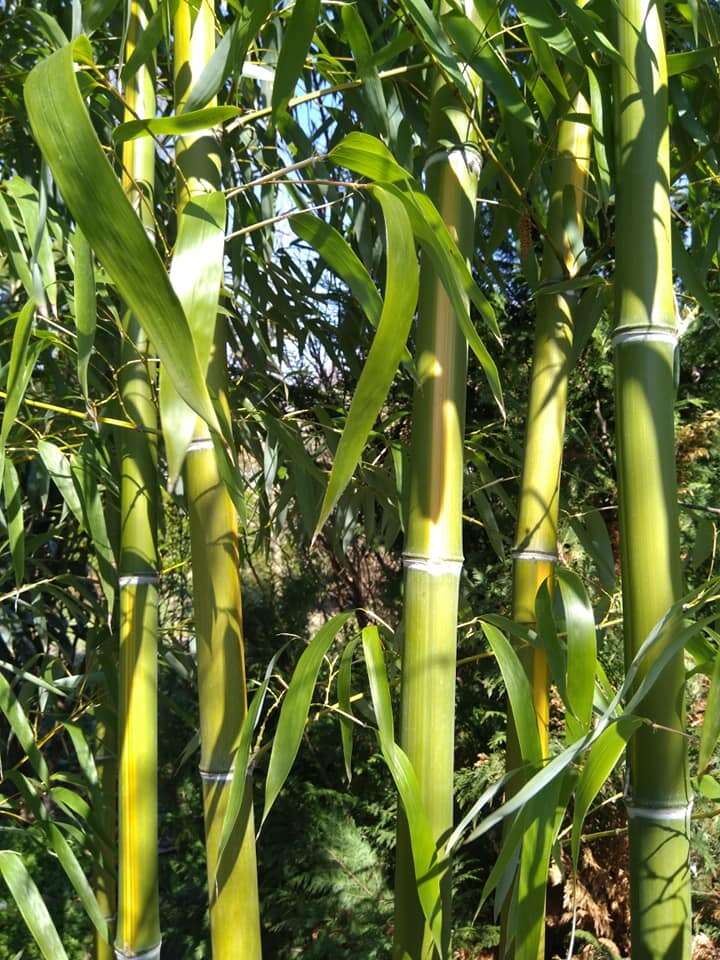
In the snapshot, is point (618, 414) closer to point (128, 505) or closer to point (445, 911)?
point (445, 911)

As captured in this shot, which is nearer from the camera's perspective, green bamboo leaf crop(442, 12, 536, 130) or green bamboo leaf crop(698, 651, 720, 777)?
green bamboo leaf crop(698, 651, 720, 777)

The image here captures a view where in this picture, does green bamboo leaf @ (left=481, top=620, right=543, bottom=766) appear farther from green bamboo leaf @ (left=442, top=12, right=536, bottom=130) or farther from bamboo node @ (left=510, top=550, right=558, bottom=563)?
green bamboo leaf @ (left=442, top=12, right=536, bottom=130)

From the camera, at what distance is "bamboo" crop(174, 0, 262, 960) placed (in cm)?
70

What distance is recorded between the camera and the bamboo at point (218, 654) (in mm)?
699

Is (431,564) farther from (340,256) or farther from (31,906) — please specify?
(31,906)

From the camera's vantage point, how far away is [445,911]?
616 mm

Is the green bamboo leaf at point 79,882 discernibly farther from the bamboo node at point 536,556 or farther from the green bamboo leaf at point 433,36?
the green bamboo leaf at point 433,36

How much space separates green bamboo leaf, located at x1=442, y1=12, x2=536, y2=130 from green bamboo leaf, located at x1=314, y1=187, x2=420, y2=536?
0.75 ft

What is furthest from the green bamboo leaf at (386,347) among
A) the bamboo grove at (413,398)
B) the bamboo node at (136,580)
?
the bamboo node at (136,580)

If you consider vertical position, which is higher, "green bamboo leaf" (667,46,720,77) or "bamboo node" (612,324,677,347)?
"green bamboo leaf" (667,46,720,77)

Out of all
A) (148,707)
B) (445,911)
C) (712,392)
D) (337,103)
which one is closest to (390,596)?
(712,392)

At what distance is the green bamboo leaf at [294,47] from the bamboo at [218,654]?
0.14 m

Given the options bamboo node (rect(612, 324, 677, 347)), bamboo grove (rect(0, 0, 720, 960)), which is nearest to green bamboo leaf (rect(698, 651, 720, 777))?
bamboo grove (rect(0, 0, 720, 960))

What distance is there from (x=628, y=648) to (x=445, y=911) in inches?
8.9
